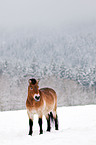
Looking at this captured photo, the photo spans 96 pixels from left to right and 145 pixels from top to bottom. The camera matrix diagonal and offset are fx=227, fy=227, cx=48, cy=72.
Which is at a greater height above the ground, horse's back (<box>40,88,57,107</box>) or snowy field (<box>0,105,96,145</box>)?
horse's back (<box>40,88,57,107</box>)

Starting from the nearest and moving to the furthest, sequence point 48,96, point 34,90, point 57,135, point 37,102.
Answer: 1. point 57,135
2. point 34,90
3. point 37,102
4. point 48,96

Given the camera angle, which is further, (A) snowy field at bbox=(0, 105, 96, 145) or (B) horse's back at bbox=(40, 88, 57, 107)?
(B) horse's back at bbox=(40, 88, 57, 107)

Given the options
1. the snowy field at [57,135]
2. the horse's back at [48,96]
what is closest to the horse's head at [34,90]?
the horse's back at [48,96]

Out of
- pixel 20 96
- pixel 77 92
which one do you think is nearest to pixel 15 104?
pixel 20 96

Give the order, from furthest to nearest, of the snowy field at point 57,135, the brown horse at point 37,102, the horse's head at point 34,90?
1. the brown horse at point 37,102
2. the horse's head at point 34,90
3. the snowy field at point 57,135

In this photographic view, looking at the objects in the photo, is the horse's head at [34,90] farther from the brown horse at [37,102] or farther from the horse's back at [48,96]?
the horse's back at [48,96]

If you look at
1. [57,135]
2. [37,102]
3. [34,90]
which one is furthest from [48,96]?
[57,135]

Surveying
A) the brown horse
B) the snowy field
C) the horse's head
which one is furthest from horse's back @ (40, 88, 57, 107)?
the snowy field

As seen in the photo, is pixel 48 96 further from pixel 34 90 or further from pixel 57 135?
pixel 57 135

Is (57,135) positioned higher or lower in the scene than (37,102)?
lower

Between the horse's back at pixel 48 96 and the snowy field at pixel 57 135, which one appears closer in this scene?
the snowy field at pixel 57 135

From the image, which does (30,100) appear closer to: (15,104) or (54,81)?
(15,104)

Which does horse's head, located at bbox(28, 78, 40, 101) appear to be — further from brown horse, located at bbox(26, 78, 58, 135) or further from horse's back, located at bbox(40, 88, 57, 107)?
horse's back, located at bbox(40, 88, 57, 107)

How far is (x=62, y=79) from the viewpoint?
4988 centimetres
